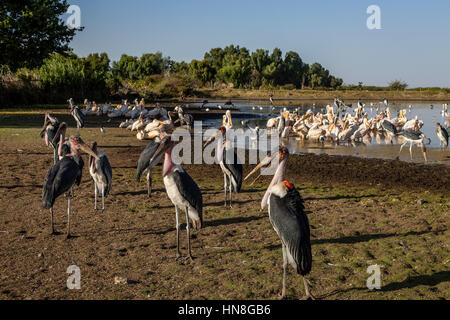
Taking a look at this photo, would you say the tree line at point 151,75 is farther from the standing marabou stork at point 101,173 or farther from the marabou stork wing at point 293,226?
the marabou stork wing at point 293,226

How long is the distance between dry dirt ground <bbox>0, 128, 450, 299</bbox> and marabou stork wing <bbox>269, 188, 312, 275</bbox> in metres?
0.64

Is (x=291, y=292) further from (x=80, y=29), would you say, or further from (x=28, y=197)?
(x=80, y=29)

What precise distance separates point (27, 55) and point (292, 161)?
2050cm

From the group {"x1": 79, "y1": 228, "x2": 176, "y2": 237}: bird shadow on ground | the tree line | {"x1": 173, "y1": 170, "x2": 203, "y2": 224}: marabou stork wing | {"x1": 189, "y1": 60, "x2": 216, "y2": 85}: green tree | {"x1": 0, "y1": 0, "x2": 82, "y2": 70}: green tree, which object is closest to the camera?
{"x1": 173, "y1": 170, "x2": 203, "y2": 224}: marabou stork wing

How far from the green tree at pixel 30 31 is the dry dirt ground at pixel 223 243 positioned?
1773 centimetres

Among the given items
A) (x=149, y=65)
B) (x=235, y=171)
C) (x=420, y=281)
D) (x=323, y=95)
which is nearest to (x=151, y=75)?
(x=149, y=65)

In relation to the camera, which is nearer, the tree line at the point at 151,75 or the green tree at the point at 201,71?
the tree line at the point at 151,75

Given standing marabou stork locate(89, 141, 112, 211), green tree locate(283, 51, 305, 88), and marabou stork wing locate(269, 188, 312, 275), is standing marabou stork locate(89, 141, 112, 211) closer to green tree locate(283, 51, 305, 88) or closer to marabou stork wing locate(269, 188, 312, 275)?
marabou stork wing locate(269, 188, 312, 275)

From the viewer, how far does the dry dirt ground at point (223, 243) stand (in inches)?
207

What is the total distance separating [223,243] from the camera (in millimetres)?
6816

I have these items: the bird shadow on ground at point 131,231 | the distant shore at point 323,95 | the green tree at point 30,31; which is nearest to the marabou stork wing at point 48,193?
the bird shadow on ground at point 131,231

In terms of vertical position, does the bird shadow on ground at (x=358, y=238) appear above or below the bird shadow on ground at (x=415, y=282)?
above

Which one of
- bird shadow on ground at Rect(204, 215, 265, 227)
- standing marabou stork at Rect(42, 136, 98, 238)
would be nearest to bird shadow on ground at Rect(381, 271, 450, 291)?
bird shadow on ground at Rect(204, 215, 265, 227)

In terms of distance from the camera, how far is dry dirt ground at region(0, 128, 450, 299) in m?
5.27
